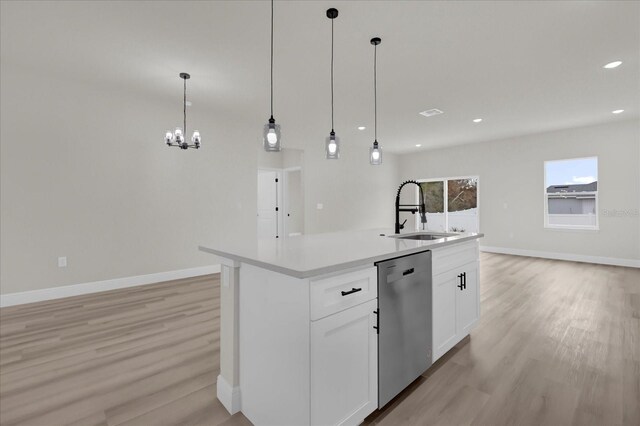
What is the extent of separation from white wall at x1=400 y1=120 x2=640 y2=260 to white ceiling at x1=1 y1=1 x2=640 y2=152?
3.82ft

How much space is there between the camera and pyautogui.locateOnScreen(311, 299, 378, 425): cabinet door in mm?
1307

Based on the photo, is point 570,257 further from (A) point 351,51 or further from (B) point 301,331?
(B) point 301,331

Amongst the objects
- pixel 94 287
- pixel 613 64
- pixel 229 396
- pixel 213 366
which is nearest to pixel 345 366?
pixel 229 396


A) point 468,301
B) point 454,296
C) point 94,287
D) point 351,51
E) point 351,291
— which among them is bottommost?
point 94,287

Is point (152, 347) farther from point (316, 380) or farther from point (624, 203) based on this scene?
point (624, 203)

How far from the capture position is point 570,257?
19.9 feet

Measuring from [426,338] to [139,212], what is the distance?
13.7 ft

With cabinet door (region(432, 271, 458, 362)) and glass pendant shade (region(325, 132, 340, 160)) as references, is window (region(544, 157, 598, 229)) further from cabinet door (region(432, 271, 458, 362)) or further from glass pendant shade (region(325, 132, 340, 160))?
glass pendant shade (region(325, 132, 340, 160))

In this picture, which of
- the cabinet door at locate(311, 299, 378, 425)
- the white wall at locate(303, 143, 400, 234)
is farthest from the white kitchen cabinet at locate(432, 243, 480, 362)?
the white wall at locate(303, 143, 400, 234)

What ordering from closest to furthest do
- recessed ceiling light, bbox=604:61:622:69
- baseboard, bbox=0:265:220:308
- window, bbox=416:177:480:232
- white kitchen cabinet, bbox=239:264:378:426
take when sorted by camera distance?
white kitchen cabinet, bbox=239:264:378:426 < recessed ceiling light, bbox=604:61:622:69 < baseboard, bbox=0:265:220:308 < window, bbox=416:177:480:232

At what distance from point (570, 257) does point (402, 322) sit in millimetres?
6321

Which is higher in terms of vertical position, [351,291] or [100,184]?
[100,184]

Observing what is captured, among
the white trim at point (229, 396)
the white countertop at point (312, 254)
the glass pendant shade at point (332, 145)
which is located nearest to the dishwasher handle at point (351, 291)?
the white countertop at point (312, 254)

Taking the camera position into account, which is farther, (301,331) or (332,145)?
(332,145)
